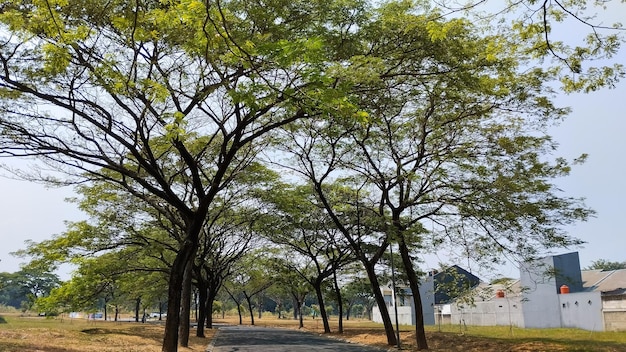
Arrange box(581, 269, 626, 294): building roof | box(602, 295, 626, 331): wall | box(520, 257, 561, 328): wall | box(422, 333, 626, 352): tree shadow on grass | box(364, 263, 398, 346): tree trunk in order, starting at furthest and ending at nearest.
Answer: box(520, 257, 561, 328): wall
box(581, 269, 626, 294): building roof
box(602, 295, 626, 331): wall
box(364, 263, 398, 346): tree trunk
box(422, 333, 626, 352): tree shadow on grass

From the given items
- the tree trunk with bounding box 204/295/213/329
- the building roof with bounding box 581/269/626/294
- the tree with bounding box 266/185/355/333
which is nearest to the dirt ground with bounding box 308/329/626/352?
the tree with bounding box 266/185/355/333

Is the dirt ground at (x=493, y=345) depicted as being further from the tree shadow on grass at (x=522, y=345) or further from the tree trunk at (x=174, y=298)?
the tree trunk at (x=174, y=298)

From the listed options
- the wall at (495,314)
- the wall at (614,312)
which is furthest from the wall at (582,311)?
the wall at (495,314)

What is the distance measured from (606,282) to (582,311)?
18.8 ft

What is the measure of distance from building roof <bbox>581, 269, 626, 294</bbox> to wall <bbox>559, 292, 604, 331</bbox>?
2.14m

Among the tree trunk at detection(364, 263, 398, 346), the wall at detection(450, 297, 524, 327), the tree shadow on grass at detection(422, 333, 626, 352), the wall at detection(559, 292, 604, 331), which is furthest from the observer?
the wall at detection(450, 297, 524, 327)

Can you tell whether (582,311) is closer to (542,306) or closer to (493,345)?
(542,306)

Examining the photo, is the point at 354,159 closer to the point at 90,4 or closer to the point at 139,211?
the point at 139,211

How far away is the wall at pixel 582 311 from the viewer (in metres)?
24.6

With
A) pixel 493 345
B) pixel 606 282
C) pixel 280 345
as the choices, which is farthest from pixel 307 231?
pixel 606 282

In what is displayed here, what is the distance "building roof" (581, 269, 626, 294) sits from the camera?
2889 centimetres

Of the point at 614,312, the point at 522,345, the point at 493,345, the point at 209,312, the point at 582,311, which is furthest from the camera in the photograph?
the point at 209,312

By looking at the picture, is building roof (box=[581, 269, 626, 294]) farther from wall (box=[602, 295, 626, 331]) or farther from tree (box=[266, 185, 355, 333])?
tree (box=[266, 185, 355, 333])

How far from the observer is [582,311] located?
86.5 ft
